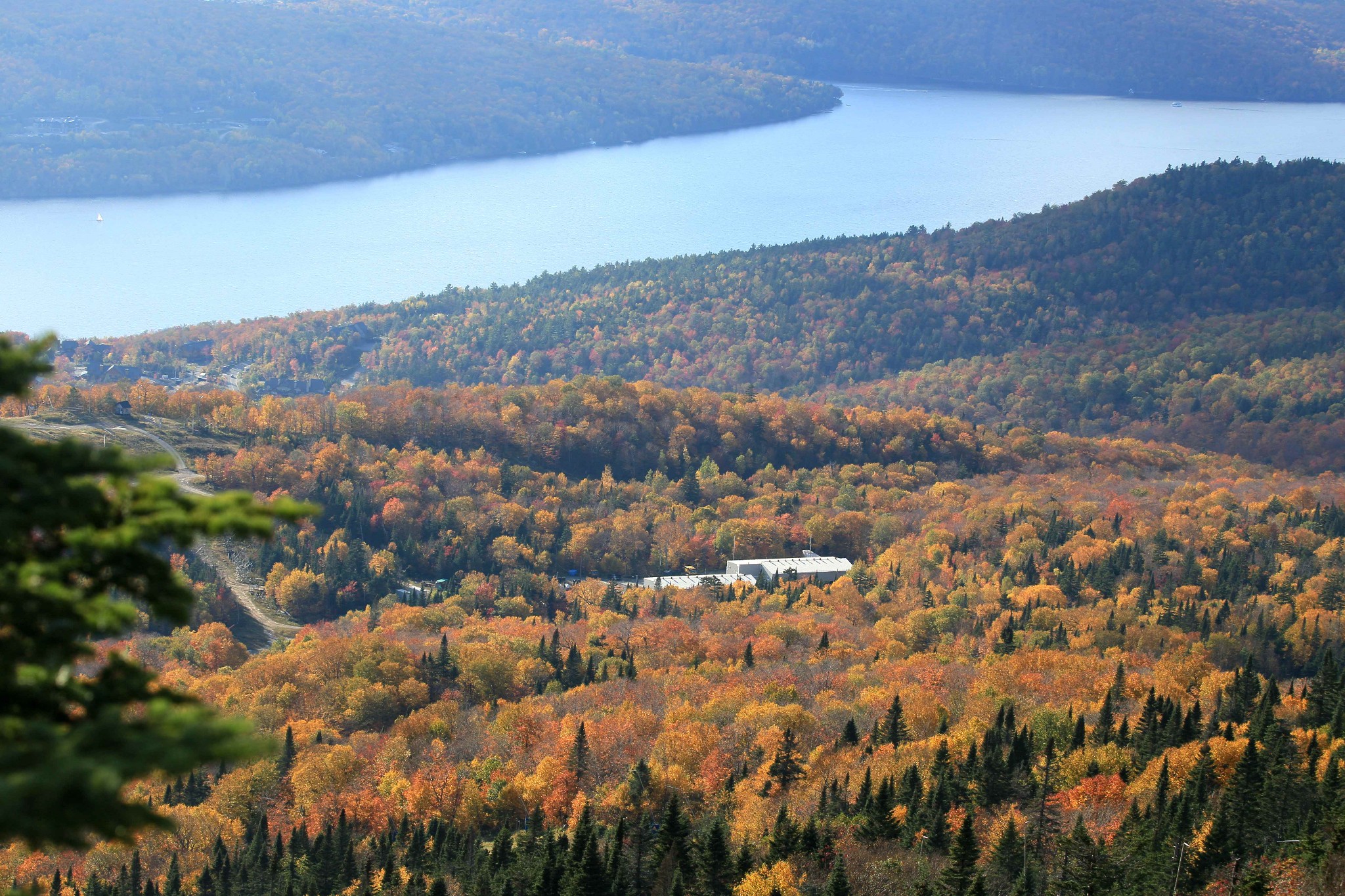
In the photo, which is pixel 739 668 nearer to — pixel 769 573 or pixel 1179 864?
pixel 769 573

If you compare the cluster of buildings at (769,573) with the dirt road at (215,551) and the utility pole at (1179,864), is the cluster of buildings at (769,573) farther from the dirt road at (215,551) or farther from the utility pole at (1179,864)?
the utility pole at (1179,864)

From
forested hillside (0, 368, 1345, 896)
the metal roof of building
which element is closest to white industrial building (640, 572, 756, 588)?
the metal roof of building

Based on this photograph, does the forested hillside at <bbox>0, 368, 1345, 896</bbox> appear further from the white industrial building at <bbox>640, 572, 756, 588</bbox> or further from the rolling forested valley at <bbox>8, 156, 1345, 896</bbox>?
the white industrial building at <bbox>640, 572, 756, 588</bbox>

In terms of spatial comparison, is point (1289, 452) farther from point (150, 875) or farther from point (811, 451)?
point (150, 875)

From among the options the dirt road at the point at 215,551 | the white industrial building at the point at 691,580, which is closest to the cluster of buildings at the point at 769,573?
the white industrial building at the point at 691,580

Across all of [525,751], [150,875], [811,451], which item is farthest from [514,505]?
[150,875]
